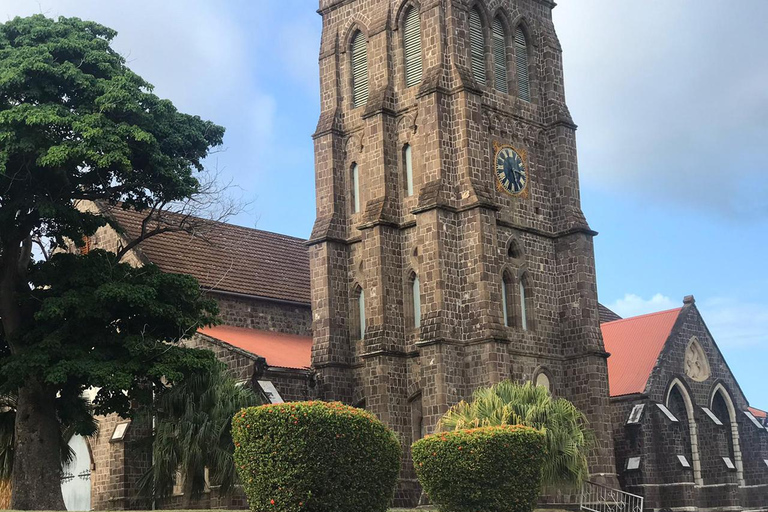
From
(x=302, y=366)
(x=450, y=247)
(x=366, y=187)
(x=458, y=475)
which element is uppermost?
(x=366, y=187)

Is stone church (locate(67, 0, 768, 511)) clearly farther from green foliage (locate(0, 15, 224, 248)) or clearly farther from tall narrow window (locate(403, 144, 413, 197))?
green foliage (locate(0, 15, 224, 248))

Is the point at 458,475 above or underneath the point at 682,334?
underneath

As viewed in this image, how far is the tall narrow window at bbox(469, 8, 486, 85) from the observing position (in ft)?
138

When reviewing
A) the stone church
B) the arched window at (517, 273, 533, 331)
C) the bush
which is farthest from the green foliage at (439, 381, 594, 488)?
the bush

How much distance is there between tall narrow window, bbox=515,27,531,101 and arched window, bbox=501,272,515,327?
7785mm

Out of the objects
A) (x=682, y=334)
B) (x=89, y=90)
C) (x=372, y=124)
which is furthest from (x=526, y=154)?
(x=89, y=90)

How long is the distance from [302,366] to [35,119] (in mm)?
14912

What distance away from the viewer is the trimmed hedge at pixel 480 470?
2595 cm

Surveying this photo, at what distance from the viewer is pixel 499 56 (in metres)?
43.2

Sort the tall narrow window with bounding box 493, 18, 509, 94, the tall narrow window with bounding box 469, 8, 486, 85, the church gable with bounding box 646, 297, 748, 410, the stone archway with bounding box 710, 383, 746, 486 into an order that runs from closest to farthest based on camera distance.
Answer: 1. the tall narrow window with bounding box 469, 8, 486, 85
2. the tall narrow window with bounding box 493, 18, 509, 94
3. the church gable with bounding box 646, 297, 748, 410
4. the stone archway with bounding box 710, 383, 746, 486

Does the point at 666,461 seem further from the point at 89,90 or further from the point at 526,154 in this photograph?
the point at 89,90

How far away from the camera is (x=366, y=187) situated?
139ft

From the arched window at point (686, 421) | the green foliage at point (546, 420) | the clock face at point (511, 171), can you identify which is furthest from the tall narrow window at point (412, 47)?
the arched window at point (686, 421)

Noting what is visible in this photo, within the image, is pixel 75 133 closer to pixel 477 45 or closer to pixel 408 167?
pixel 408 167
